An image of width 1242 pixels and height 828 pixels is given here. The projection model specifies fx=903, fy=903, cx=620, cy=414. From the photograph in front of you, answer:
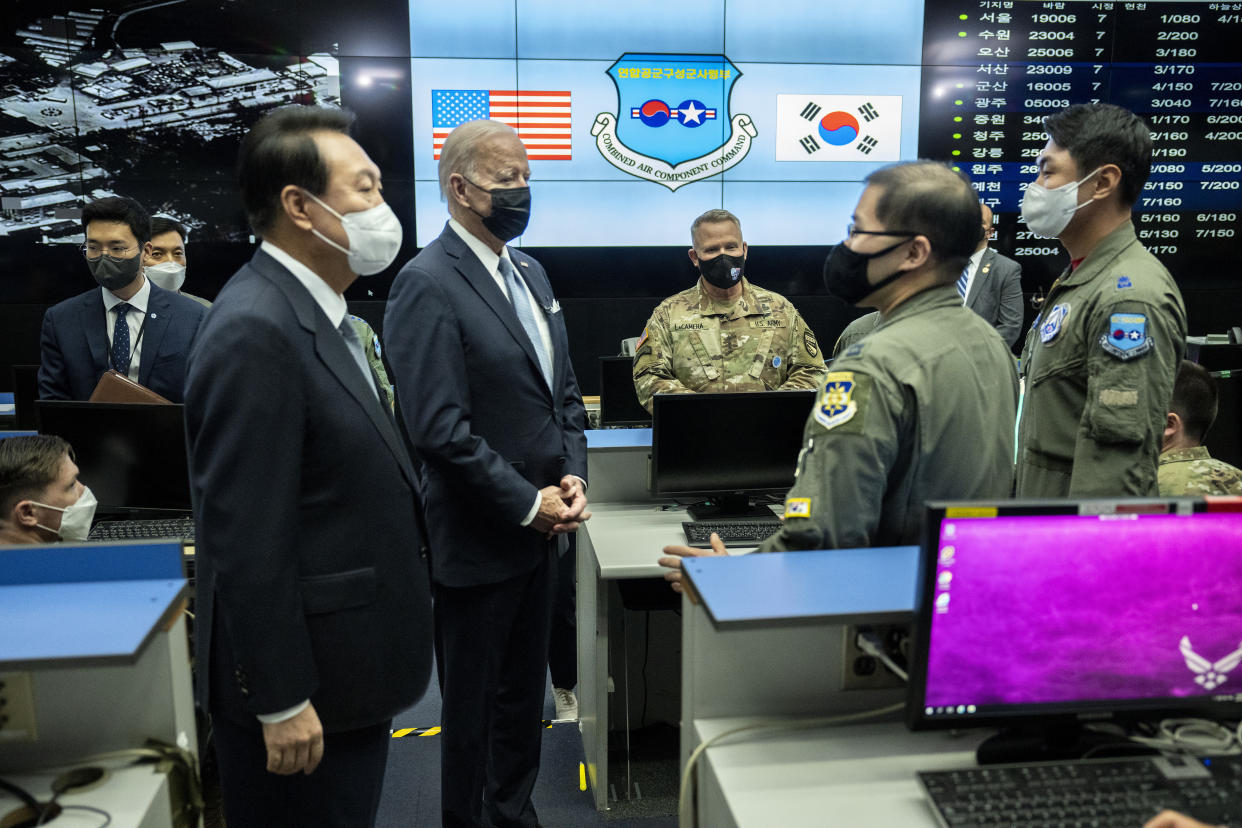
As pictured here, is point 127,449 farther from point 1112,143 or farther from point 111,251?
point 1112,143

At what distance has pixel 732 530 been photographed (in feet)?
8.42

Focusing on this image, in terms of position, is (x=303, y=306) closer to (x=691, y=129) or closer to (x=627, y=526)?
(x=627, y=526)

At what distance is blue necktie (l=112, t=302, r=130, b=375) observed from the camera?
3006mm

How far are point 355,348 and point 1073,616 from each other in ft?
3.53

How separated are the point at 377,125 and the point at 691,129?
1.82 metres

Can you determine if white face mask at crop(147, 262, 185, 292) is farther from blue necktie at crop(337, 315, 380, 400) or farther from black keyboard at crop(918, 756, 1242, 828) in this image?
black keyboard at crop(918, 756, 1242, 828)

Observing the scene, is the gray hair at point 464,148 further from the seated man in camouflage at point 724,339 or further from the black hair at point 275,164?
the seated man in camouflage at point 724,339

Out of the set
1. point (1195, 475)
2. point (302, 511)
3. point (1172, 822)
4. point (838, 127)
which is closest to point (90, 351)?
point (302, 511)

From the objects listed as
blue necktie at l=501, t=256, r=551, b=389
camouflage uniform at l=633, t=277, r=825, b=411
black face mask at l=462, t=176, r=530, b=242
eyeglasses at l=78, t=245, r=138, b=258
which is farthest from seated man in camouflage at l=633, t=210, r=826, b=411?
eyeglasses at l=78, t=245, r=138, b=258

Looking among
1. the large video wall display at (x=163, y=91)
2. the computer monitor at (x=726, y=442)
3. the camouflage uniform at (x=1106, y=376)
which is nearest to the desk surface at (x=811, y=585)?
the camouflage uniform at (x=1106, y=376)

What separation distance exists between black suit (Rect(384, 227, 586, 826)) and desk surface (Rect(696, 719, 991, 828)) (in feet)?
2.65

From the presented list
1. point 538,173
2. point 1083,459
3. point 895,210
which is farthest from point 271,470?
point 538,173

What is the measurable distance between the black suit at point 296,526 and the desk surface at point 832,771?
0.50 metres

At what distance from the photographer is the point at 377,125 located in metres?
5.10
